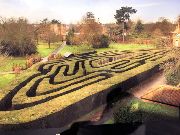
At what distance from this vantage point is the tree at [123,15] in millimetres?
10336

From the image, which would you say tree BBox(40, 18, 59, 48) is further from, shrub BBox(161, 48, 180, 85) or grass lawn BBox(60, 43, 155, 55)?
shrub BBox(161, 48, 180, 85)

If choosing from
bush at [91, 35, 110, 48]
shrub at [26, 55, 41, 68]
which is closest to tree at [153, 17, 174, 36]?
bush at [91, 35, 110, 48]

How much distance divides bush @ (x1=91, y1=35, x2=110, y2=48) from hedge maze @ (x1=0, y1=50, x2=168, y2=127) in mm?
260

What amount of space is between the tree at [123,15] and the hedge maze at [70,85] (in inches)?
40.1

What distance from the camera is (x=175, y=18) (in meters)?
10.6

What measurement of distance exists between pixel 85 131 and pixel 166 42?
12.3ft

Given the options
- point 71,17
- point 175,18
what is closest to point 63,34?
point 71,17

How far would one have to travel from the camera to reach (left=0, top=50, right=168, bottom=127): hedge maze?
8.99 meters

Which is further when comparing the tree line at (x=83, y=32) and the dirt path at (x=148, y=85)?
the dirt path at (x=148, y=85)

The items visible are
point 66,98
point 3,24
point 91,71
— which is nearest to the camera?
point 3,24

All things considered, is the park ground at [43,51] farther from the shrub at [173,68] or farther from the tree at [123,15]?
the shrub at [173,68]

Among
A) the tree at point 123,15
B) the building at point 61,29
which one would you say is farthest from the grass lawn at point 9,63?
the tree at point 123,15

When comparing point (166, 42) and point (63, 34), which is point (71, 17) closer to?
point (63, 34)

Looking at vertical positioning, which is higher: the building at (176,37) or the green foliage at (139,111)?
the building at (176,37)
